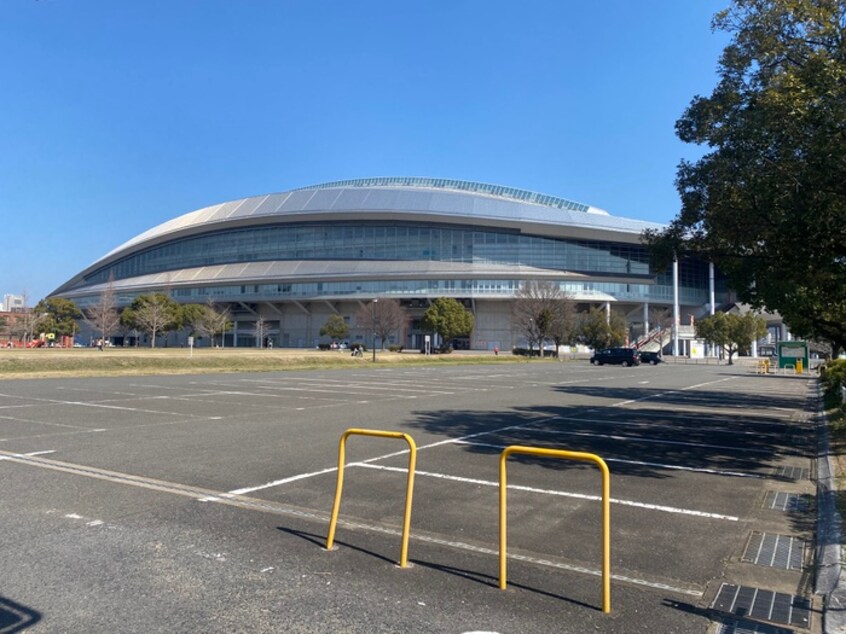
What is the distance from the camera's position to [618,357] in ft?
190

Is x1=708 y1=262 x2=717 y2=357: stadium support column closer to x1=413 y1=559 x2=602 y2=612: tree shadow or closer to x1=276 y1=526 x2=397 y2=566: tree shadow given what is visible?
x1=276 y1=526 x2=397 y2=566: tree shadow

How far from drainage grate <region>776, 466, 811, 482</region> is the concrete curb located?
9.4 inches

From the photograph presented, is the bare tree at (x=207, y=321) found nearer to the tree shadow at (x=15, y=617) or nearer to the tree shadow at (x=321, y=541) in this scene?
the tree shadow at (x=321, y=541)

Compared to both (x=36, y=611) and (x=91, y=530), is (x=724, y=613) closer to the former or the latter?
(x=36, y=611)

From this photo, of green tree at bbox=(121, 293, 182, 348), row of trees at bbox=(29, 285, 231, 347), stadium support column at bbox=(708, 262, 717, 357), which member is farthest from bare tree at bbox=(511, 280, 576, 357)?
green tree at bbox=(121, 293, 182, 348)

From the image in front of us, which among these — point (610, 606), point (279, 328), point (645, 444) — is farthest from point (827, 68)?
point (279, 328)

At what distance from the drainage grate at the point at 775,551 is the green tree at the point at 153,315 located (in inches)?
2928

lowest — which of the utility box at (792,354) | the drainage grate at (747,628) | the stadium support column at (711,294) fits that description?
the drainage grate at (747,628)

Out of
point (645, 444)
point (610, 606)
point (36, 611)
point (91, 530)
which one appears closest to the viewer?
point (36, 611)

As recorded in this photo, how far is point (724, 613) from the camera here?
4.22 metres

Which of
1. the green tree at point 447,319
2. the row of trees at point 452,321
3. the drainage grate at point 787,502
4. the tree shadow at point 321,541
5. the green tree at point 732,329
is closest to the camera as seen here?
the tree shadow at point 321,541

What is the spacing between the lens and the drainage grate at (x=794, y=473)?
29.2 ft

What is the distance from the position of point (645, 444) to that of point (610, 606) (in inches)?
306

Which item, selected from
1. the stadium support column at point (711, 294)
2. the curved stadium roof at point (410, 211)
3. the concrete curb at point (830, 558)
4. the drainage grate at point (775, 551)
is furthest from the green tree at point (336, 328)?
the drainage grate at point (775, 551)
